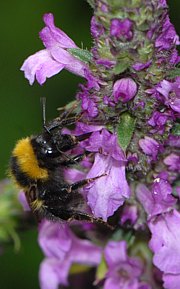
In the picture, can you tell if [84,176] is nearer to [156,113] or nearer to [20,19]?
[156,113]

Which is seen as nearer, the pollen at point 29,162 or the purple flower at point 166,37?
the purple flower at point 166,37

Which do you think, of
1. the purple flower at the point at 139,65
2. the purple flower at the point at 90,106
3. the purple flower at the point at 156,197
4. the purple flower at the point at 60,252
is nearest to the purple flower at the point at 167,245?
the purple flower at the point at 156,197

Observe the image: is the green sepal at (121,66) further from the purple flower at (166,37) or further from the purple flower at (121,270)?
the purple flower at (121,270)

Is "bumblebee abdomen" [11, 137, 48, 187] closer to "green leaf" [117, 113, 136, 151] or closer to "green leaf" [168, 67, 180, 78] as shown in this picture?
"green leaf" [117, 113, 136, 151]

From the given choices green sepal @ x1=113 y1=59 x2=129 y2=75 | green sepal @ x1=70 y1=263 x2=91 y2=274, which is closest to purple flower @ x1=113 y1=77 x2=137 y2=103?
green sepal @ x1=113 y1=59 x2=129 y2=75

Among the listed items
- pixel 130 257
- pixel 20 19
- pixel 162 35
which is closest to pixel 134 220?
pixel 130 257
